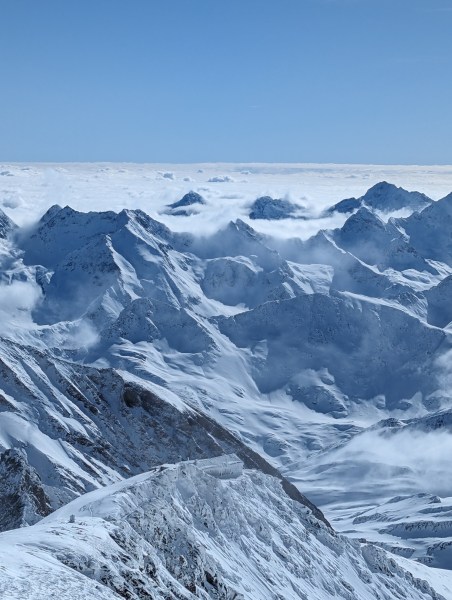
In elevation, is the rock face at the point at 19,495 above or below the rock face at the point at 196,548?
below

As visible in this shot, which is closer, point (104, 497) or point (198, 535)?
point (104, 497)

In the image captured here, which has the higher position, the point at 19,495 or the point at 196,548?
the point at 196,548

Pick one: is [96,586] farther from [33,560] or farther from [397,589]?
[397,589]

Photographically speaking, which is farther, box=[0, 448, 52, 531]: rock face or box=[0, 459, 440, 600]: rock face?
box=[0, 448, 52, 531]: rock face

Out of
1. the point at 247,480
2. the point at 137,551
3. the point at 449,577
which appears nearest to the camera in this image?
the point at 137,551

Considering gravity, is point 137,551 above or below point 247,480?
above

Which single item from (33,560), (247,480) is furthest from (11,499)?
(33,560)

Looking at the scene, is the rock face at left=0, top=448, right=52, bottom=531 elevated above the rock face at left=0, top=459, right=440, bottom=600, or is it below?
below

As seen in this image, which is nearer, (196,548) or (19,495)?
(196,548)

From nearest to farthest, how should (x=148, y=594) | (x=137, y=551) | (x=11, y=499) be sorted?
1. (x=148, y=594)
2. (x=137, y=551)
3. (x=11, y=499)

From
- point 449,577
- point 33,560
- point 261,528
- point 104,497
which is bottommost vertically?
point 449,577
